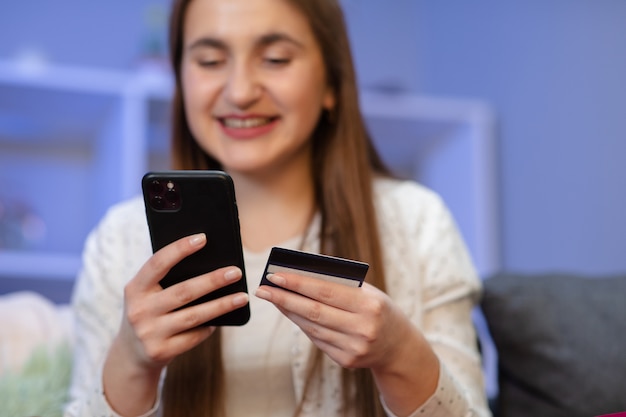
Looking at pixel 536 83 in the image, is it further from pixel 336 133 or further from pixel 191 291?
pixel 191 291

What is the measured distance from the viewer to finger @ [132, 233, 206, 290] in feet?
2.67

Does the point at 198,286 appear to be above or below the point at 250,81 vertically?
below

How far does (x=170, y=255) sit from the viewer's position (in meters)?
0.81

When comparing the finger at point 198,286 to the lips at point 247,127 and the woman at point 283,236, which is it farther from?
the lips at point 247,127


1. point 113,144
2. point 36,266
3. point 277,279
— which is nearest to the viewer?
point 277,279

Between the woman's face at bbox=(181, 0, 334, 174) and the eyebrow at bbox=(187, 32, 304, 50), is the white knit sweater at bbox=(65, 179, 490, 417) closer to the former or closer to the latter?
the woman's face at bbox=(181, 0, 334, 174)

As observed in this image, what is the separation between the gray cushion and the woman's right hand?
22.0 inches

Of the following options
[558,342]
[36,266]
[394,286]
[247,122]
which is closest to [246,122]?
[247,122]

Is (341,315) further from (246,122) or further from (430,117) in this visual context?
(430,117)

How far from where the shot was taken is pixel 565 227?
1997 millimetres

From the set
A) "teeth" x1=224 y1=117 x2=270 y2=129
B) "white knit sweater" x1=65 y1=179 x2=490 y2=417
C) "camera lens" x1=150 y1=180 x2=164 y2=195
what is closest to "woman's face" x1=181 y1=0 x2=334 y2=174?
"teeth" x1=224 y1=117 x2=270 y2=129

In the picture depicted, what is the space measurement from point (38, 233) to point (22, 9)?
0.67 metres

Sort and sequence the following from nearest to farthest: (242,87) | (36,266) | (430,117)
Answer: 1. (242,87)
2. (36,266)
3. (430,117)

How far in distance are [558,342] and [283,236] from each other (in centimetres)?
44
